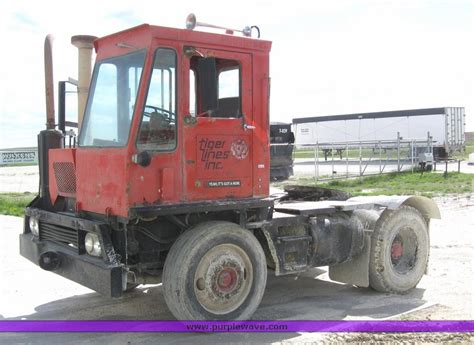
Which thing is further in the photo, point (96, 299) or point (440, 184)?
point (440, 184)

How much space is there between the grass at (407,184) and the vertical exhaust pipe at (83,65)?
12.6 meters

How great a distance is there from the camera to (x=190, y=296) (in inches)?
208

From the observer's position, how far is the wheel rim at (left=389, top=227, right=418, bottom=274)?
731cm

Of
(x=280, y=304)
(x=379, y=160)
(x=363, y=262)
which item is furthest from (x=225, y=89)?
(x=379, y=160)

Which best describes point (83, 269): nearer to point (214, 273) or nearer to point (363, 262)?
point (214, 273)

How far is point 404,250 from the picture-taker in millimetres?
7422

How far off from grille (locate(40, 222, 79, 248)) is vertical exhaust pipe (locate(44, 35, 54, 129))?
1349 mm

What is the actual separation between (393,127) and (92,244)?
36.9 m

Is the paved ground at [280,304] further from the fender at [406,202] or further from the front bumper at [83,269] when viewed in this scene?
the fender at [406,202]

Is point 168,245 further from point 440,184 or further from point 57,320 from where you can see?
point 440,184

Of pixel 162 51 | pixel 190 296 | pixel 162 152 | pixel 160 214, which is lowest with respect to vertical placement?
pixel 190 296

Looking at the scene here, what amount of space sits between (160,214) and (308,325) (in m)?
1.98

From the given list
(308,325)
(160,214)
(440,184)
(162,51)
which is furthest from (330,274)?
(440,184)

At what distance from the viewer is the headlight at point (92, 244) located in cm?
531
